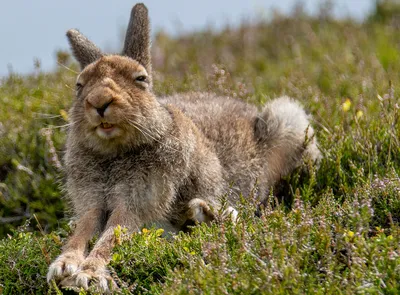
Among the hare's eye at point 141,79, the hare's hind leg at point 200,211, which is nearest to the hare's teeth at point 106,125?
the hare's eye at point 141,79

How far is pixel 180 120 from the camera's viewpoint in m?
6.96

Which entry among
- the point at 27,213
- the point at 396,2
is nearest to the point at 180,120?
the point at 27,213

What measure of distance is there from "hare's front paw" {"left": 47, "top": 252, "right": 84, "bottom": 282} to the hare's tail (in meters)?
2.72

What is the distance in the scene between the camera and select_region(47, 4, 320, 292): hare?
19.9 ft

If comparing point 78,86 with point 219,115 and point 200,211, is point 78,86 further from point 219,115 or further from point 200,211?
point 219,115

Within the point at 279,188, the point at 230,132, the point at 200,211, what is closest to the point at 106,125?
the point at 200,211

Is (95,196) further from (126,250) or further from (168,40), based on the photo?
(168,40)

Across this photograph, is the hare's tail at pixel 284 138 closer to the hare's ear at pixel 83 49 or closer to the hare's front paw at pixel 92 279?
the hare's ear at pixel 83 49

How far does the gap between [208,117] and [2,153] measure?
255 centimetres

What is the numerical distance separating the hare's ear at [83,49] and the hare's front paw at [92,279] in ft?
7.88

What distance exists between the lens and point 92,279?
538 cm

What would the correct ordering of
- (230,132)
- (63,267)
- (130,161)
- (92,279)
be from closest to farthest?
(92,279) → (63,267) → (130,161) → (230,132)

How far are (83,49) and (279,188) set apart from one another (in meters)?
2.41

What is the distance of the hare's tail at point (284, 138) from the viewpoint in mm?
7870
